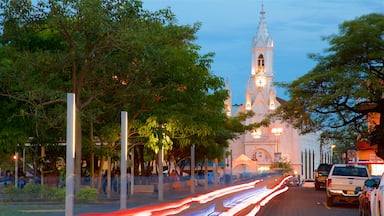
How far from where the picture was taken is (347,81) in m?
46.5

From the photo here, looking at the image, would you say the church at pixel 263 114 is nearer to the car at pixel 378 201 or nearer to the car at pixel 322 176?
the car at pixel 322 176

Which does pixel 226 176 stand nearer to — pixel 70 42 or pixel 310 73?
pixel 310 73

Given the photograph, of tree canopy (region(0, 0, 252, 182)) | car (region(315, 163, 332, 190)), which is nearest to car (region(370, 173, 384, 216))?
tree canopy (region(0, 0, 252, 182))

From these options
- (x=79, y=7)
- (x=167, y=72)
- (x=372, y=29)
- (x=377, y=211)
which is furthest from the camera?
(x=372, y=29)

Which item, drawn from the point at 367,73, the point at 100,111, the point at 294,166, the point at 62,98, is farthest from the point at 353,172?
the point at 294,166

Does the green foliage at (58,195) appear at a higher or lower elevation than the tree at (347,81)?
lower

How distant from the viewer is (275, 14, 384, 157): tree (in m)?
47.1

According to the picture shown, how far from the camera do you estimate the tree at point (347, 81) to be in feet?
154

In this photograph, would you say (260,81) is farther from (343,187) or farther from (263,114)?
(343,187)

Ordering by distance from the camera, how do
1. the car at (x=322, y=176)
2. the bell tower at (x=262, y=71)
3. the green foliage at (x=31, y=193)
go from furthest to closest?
the bell tower at (x=262, y=71)
the car at (x=322, y=176)
the green foliage at (x=31, y=193)

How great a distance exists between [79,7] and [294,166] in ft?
396

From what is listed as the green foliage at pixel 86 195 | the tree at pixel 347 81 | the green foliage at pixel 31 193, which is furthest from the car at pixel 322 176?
the green foliage at pixel 31 193

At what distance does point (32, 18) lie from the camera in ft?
87.5

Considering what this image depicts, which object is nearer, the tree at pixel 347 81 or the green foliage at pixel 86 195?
the green foliage at pixel 86 195
